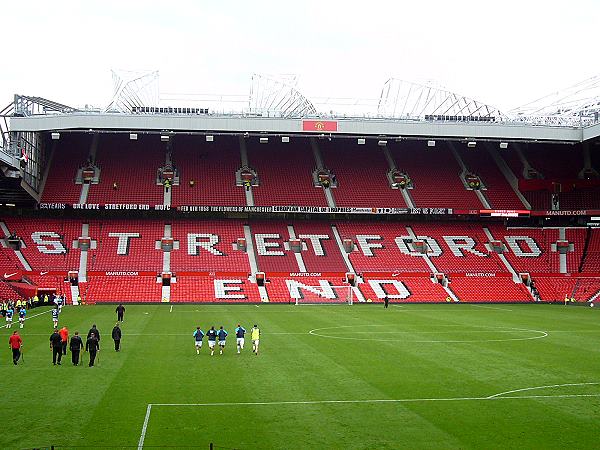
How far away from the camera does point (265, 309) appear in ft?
174

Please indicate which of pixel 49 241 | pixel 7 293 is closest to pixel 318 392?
pixel 7 293

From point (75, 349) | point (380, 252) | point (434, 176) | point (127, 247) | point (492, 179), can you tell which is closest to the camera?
point (75, 349)

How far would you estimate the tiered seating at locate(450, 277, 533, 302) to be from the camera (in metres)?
62.8

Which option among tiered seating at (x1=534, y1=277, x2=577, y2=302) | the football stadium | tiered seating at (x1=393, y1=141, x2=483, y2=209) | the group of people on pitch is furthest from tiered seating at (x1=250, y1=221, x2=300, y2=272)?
the group of people on pitch

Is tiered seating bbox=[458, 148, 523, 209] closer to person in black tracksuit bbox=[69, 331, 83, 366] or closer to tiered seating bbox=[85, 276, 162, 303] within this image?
tiered seating bbox=[85, 276, 162, 303]

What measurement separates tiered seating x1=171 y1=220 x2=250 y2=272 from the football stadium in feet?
0.72

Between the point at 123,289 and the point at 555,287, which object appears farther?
the point at 555,287

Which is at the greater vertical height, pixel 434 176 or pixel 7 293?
pixel 434 176

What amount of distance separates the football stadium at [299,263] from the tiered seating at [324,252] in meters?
0.31

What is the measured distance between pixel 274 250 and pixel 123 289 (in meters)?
15.5

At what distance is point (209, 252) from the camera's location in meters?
65.8

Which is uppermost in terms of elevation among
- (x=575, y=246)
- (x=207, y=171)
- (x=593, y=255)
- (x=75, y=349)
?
(x=207, y=171)

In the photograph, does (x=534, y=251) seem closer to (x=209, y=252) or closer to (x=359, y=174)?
(x=359, y=174)

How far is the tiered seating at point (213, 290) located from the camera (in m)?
59.6
